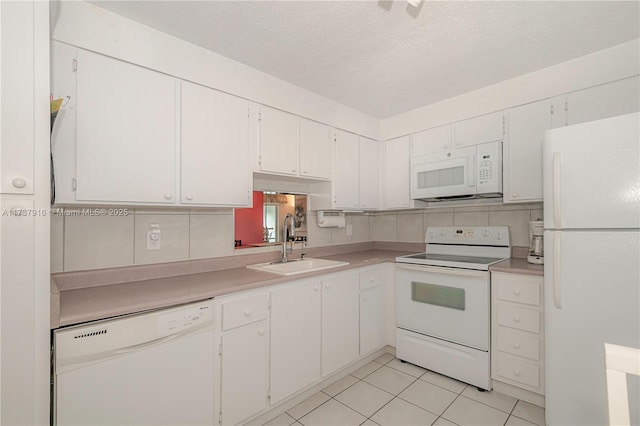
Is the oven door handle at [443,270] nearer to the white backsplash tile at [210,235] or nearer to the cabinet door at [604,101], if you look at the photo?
the cabinet door at [604,101]

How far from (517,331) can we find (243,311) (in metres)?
1.87

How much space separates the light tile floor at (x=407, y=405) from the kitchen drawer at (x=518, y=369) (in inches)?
6.5

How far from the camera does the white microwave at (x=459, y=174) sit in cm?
245

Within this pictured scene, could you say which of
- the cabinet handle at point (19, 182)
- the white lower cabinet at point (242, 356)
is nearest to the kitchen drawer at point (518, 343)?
the white lower cabinet at point (242, 356)

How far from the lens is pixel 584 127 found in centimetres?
157

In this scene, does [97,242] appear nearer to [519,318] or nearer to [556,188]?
[556,188]

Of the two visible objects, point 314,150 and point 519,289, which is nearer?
point 519,289

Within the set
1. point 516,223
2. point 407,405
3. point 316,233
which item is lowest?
point 407,405

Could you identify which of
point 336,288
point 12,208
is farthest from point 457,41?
point 12,208

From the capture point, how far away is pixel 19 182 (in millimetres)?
1065

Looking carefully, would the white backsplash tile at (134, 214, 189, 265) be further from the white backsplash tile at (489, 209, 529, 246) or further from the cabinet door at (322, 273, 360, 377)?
the white backsplash tile at (489, 209, 529, 246)

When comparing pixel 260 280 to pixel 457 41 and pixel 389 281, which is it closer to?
pixel 389 281

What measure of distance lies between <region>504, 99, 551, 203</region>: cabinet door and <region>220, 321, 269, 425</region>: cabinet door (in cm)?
217

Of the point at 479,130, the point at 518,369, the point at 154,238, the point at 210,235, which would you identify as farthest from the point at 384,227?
the point at 154,238
